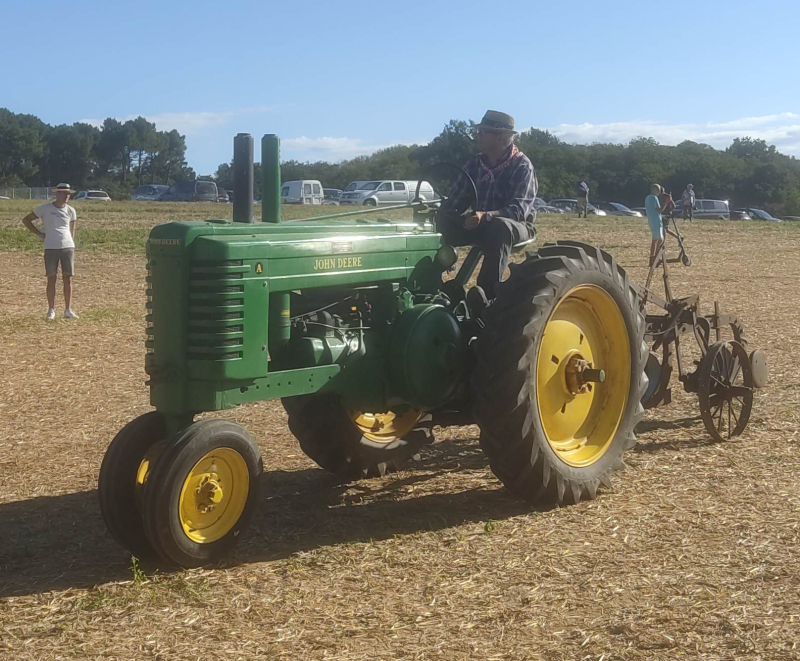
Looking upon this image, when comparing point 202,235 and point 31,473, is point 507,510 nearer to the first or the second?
point 202,235

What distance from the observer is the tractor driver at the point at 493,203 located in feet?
18.6

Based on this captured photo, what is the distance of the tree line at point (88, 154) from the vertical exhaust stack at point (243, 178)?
260 feet

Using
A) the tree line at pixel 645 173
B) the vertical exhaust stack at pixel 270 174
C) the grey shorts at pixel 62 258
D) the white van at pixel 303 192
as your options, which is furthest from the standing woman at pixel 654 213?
the tree line at pixel 645 173

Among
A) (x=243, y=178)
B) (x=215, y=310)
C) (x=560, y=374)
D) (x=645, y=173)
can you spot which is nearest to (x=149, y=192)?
(x=645, y=173)

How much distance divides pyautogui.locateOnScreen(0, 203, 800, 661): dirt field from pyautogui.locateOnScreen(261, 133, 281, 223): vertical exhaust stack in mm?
1589

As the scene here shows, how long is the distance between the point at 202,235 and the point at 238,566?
1.47m

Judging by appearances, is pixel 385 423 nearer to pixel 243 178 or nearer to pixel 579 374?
pixel 579 374

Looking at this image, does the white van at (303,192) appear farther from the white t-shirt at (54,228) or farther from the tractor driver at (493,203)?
the tractor driver at (493,203)

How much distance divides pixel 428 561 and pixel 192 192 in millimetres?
47817

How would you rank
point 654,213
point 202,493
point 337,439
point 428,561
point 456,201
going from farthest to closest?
1. point 654,213
2. point 456,201
3. point 337,439
4. point 428,561
5. point 202,493

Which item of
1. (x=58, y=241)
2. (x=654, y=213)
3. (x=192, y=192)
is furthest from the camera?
(x=192, y=192)

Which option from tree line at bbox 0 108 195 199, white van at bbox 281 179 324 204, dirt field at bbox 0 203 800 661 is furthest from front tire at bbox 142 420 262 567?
tree line at bbox 0 108 195 199

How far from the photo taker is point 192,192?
5041 cm

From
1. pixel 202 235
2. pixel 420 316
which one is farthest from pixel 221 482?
pixel 420 316
